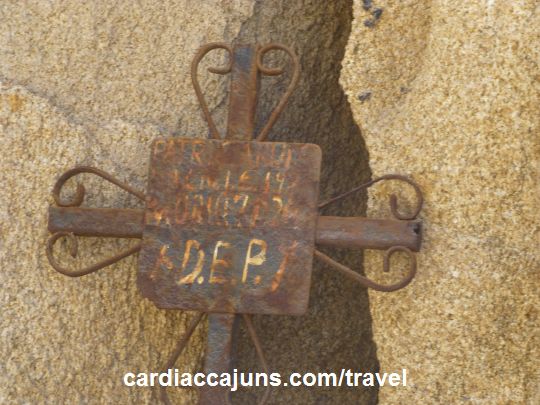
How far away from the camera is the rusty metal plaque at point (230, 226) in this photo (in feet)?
4.34

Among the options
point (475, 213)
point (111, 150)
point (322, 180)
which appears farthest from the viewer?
point (322, 180)

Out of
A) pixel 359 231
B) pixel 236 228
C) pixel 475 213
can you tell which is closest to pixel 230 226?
pixel 236 228

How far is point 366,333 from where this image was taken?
1.67 metres

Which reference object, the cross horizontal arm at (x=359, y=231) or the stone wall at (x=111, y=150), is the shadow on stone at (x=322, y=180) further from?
the cross horizontal arm at (x=359, y=231)

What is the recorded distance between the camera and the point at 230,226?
1.34 meters

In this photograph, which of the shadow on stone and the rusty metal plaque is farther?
the shadow on stone

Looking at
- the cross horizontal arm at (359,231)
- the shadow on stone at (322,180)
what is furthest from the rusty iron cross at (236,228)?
the shadow on stone at (322,180)

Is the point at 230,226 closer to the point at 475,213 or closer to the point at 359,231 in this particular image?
the point at 359,231

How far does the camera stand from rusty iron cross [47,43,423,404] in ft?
4.34

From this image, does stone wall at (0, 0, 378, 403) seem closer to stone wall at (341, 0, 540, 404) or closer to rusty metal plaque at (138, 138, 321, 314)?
rusty metal plaque at (138, 138, 321, 314)

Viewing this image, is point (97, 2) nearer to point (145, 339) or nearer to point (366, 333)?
point (145, 339)

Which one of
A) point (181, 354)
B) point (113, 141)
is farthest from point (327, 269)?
point (113, 141)

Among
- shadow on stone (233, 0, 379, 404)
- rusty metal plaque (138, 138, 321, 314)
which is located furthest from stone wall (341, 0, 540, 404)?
shadow on stone (233, 0, 379, 404)

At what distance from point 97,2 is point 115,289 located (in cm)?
43
